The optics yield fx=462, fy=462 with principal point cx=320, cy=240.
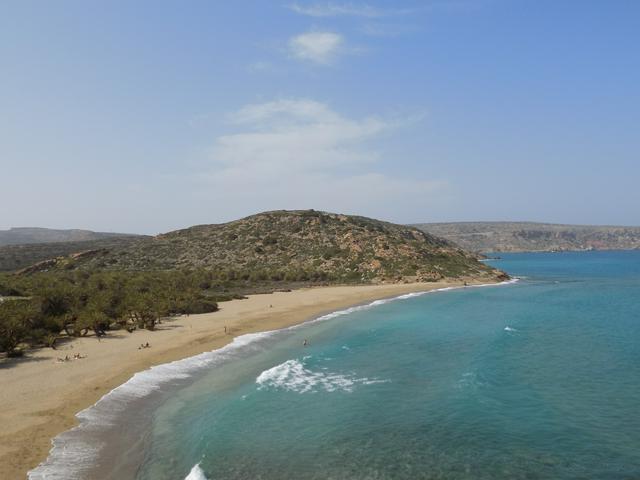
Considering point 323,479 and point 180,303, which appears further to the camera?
point 180,303

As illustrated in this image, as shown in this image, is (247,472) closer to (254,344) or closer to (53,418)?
(53,418)

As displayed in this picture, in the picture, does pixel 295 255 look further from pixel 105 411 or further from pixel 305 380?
pixel 105 411

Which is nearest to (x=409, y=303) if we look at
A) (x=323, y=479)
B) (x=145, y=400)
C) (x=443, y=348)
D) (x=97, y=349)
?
(x=443, y=348)

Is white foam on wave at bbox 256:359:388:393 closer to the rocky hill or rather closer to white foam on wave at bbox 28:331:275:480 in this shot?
white foam on wave at bbox 28:331:275:480

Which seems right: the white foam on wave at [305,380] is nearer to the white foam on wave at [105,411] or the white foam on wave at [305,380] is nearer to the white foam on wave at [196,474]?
the white foam on wave at [105,411]

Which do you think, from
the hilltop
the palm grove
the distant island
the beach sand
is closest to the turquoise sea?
the beach sand

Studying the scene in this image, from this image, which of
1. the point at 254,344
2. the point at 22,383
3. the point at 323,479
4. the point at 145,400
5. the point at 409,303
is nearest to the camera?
the point at 323,479

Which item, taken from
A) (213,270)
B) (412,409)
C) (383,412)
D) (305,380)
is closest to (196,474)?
(383,412)
